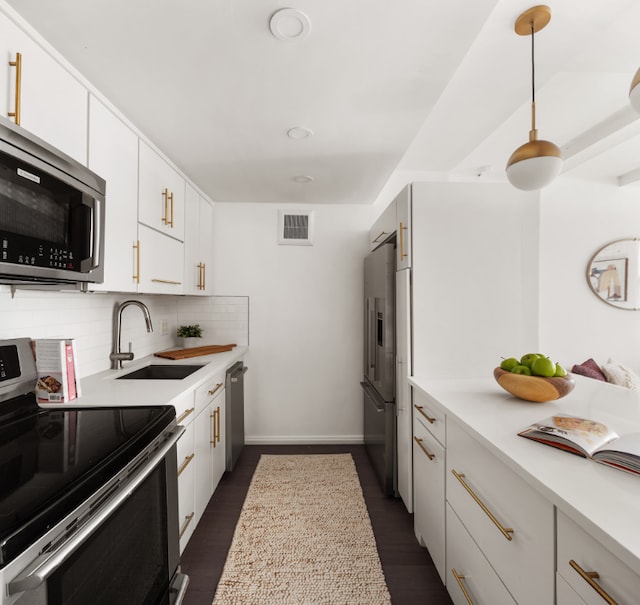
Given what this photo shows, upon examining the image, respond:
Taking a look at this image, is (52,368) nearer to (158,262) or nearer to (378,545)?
(158,262)

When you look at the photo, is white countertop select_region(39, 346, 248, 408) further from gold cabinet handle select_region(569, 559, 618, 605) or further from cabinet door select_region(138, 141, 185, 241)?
gold cabinet handle select_region(569, 559, 618, 605)

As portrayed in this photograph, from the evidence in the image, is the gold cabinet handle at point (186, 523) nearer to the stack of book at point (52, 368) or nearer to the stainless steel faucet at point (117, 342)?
the stack of book at point (52, 368)

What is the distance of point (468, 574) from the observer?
4.32ft

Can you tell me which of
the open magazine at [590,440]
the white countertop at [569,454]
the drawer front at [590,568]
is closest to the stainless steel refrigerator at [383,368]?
the white countertop at [569,454]

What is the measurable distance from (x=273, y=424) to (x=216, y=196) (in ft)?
7.08

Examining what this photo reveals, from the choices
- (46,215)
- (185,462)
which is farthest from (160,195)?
(185,462)

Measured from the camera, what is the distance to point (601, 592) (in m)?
0.69

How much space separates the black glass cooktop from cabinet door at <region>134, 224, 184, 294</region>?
2.59ft

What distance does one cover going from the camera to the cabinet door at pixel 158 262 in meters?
1.97

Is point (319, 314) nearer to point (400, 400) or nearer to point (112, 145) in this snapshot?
point (400, 400)

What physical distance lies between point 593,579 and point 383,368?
67.7 inches

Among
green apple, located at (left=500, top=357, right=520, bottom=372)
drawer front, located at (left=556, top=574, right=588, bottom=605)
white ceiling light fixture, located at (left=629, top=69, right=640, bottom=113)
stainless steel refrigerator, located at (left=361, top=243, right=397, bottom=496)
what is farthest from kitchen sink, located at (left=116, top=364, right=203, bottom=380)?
white ceiling light fixture, located at (left=629, top=69, right=640, bottom=113)

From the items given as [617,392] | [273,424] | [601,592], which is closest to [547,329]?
[617,392]

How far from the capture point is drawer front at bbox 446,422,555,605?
2.93 ft
